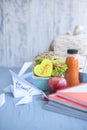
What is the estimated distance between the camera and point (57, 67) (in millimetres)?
1127

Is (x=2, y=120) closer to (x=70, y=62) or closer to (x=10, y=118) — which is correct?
(x=10, y=118)

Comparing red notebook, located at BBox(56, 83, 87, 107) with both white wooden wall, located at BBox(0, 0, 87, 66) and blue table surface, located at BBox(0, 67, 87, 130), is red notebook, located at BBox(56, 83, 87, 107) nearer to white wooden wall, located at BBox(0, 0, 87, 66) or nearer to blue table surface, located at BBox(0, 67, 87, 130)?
blue table surface, located at BBox(0, 67, 87, 130)

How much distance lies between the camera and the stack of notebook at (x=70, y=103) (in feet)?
2.70

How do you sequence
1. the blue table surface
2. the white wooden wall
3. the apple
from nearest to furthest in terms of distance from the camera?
the blue table surface → the apple → the white wooden wall

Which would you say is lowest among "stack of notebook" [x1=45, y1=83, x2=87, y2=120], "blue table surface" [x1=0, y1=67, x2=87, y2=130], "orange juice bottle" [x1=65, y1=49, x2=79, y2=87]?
"blue table surface" [x1=0, y1=67, x2=87, y2=130]

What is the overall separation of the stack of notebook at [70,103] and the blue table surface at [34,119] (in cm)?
2

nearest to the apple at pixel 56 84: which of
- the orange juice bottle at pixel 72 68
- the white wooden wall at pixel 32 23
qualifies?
A: the orange juice bottle at pixel 72 68

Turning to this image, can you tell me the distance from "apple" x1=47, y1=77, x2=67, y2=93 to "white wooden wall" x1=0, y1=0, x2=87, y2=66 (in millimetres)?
1409

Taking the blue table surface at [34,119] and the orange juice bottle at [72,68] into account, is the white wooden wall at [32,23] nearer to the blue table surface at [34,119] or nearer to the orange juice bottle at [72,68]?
the orange juice bottle at [72,68]

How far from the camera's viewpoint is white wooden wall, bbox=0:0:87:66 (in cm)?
235

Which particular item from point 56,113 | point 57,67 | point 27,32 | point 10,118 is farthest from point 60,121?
point 27,32

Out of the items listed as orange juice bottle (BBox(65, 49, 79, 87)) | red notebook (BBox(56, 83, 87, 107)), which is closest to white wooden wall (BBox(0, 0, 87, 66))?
orange juice bottle (BBox(65, 49, 79, 87))

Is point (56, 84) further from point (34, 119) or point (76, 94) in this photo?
point (34, 119)

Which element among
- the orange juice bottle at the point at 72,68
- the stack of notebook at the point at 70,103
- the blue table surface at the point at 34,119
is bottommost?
the blue table surface at the point at 34,119
